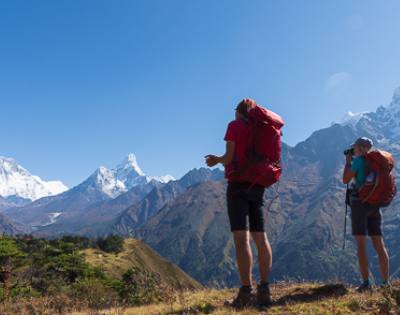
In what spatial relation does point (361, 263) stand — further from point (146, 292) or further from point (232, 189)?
point (146, 292)

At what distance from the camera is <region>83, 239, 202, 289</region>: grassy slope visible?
110956 mm

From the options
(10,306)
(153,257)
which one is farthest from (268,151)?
(153,257)

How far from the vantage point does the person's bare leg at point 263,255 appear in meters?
7.29

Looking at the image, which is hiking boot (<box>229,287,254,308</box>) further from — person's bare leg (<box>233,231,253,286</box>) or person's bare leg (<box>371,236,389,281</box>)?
person's bare leg (<box>371,236,389,281</box>)

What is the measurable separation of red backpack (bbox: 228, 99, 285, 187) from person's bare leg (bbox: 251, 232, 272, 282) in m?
0.91

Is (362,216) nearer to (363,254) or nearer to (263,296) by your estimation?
(363,254)

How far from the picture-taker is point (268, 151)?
730 cm

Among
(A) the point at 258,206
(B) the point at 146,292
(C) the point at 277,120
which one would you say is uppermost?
(C) the point at 277,120

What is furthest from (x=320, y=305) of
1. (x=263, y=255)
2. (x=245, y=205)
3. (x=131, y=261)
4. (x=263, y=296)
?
(x=131, y=261)

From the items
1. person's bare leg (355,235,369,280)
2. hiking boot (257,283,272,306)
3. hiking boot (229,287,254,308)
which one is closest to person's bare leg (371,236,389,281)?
person's bare leg (355,235,369,280)

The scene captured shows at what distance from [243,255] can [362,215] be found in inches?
123

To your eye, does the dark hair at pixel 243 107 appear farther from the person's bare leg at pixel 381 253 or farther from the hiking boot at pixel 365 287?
the hiking boot at pixel 365 287

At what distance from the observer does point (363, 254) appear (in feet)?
29.0

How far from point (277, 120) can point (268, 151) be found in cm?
60
